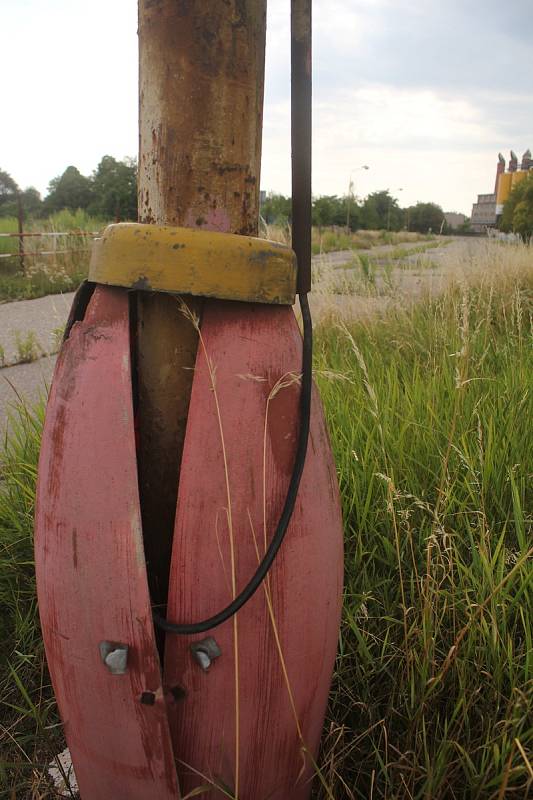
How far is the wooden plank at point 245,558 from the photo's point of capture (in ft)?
2.91

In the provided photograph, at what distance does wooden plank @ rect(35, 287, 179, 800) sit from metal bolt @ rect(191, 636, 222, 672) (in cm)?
6

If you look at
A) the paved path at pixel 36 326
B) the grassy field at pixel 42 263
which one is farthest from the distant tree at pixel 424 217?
the paved path at pixel 36 326

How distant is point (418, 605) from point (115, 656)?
29.8 inches

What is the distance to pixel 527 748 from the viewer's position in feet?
3.50

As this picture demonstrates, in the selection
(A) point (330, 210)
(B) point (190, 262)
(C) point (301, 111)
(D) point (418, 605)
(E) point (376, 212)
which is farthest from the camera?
(E) point (376, 212)

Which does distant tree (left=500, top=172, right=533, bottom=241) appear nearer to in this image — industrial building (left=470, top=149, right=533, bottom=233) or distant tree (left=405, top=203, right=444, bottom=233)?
industrial building (left=470, top=149, right=533, bottom=233)

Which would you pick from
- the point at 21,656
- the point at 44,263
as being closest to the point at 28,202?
the point at 44,263

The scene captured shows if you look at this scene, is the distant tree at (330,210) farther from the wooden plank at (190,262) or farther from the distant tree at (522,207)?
the wooden plank at (190,262)

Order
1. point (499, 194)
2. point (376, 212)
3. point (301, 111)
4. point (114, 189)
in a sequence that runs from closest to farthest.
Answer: point (301, 111) → point (114, 189) → point (376, 212) → point (499, 194)

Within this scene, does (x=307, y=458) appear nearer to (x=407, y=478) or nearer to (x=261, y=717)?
(x=261, y=717)

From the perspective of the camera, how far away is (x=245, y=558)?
0.89 m

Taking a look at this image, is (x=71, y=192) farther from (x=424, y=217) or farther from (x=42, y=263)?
(x=424, y=217)

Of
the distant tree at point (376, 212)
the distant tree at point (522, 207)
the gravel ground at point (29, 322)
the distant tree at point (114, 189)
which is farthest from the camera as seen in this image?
the distant tree at point (376, 212)

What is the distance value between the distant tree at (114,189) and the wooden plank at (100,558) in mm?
16633
